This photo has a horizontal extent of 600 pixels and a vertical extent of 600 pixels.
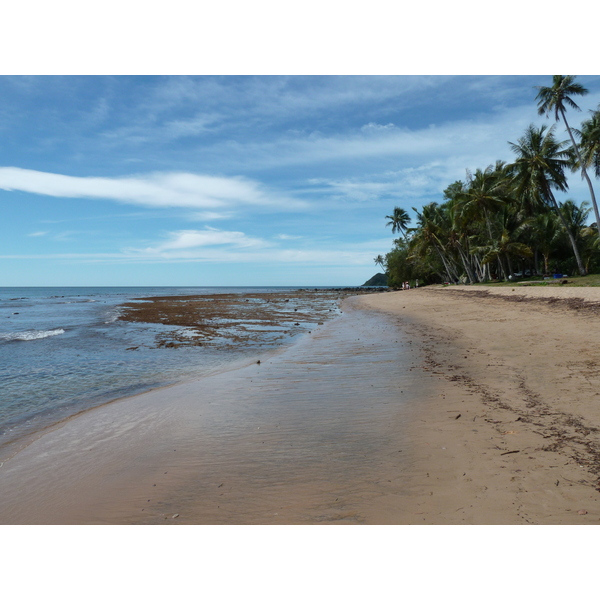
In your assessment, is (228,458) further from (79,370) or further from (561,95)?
(561,95)

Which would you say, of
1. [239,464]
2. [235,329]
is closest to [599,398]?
[239,464]

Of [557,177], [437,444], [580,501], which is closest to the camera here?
[580,501]

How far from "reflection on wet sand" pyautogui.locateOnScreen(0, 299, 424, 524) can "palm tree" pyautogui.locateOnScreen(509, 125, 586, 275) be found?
123 feet

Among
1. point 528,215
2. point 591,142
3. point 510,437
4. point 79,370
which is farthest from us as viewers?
point 528,215

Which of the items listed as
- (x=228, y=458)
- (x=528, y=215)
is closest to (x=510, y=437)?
(x=228, y=458)

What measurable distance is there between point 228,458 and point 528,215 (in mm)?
47935

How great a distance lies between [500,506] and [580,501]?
613 millimetres

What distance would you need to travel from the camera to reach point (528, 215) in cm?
4303

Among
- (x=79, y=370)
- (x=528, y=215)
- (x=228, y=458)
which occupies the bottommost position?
(x=228, y=458)

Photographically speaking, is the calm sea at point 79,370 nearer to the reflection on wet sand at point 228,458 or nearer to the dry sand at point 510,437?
the reflection on wet sand at point 228,458

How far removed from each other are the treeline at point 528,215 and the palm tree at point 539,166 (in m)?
0.08

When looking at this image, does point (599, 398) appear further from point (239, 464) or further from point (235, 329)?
point (235, 329)

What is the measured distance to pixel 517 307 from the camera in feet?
58.4

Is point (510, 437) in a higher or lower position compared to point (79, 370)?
lower
